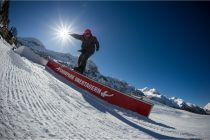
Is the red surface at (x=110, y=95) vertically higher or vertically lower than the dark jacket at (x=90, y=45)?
lower

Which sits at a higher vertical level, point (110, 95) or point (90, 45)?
point (90, 45)

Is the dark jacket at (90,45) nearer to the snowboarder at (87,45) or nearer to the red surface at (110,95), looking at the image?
the snowboarder at (87,45)

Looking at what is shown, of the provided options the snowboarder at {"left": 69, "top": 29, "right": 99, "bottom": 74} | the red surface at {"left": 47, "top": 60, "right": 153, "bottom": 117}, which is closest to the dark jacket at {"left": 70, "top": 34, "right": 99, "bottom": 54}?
the snowboarder at {"left": 69, "top": 29, "right": 99, "bottom": 74}

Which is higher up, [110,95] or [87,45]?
[87,45]

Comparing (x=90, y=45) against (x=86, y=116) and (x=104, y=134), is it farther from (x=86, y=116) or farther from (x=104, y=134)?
(x=104, y=134)

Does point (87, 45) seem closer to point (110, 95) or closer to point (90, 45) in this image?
point (90, 45)

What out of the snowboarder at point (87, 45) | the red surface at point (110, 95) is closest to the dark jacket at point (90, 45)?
the snowboarder at point (87, 45)

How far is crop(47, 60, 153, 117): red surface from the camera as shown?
22.0ft

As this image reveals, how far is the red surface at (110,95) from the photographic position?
6699 mm

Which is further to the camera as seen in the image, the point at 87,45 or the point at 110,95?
the point at 87,45

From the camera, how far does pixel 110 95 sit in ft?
24.1

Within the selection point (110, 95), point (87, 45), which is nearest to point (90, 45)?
point (87, 45)

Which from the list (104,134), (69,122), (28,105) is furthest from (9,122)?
(104,134)

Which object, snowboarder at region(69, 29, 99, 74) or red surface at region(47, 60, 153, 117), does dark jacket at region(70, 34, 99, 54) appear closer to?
snowboarder at region(69, 29, 99, 74)
